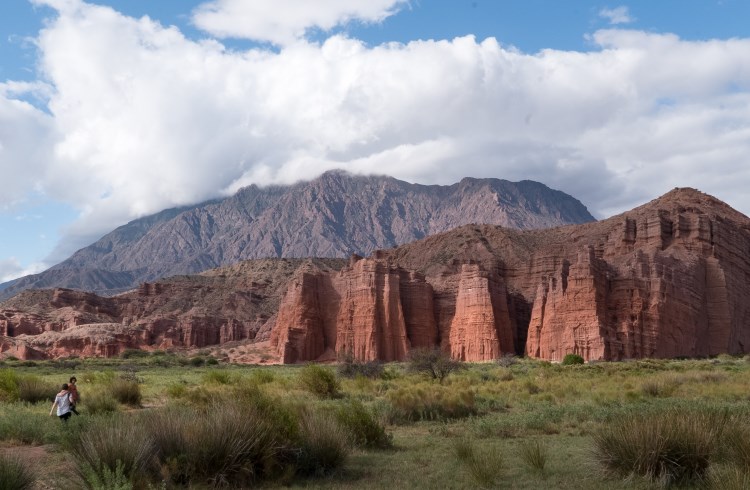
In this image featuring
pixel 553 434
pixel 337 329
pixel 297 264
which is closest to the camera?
pixel 553 434

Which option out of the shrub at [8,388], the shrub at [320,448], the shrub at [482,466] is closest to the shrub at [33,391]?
the shrub at [8,388]

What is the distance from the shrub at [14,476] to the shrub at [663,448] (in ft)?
29.6

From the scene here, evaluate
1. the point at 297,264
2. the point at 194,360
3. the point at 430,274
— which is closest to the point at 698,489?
the point at 194,360

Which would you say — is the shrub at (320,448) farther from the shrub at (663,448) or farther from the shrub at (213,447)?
the shrub at (663,448)

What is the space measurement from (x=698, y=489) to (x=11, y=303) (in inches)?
5799

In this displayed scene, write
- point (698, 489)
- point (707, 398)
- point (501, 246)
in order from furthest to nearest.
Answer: point (501, 246), point (707, 398), point (698, 489)

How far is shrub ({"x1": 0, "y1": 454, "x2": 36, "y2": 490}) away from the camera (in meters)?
9.30

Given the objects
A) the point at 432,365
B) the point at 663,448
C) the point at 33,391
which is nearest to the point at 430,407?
the point at 663,448

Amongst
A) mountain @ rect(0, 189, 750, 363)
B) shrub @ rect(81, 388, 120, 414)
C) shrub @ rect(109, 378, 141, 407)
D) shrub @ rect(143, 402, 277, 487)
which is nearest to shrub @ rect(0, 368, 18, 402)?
shrub @ rect(109, 378, 141, 407)

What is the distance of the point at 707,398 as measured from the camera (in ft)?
77.4

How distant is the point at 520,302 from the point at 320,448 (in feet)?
259

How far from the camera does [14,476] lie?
30.8 ft

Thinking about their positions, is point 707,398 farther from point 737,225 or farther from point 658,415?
point 737,225

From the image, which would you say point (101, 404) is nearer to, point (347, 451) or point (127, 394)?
point (127, 394)
